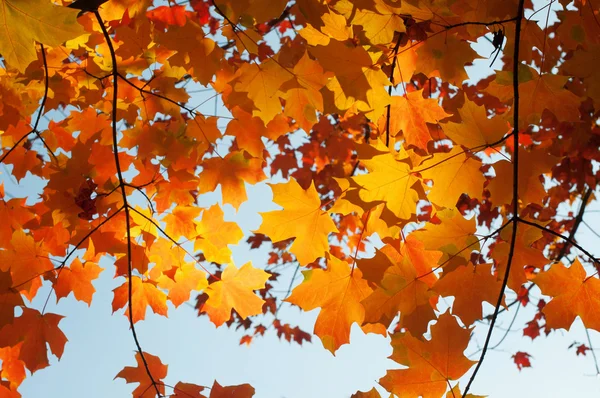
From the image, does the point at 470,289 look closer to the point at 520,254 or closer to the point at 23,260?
the point at 520,254

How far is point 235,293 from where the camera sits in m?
2.14

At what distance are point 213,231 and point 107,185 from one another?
1.62 ft

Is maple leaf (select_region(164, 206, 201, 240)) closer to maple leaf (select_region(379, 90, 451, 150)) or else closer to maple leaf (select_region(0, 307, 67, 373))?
maple leaf (select_region(0, 307, 67, 373))

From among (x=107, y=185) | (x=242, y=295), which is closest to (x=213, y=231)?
(x=242, y=295)

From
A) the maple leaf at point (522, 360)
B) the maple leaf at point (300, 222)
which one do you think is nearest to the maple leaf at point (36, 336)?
the maple leaf at point (300, 222)

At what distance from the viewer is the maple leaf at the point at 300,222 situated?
1666 mm

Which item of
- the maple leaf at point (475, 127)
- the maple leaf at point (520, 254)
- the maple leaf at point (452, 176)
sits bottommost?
the maple leaf at point (520, 254)

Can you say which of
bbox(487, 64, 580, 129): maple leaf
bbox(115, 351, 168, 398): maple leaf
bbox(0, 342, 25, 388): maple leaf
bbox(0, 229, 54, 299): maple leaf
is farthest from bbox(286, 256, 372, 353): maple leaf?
bbox(0, 342, 25, 388): maple leaf

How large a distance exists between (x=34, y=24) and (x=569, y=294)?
1691mm

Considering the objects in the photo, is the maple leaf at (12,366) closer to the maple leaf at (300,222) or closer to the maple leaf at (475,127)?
the maple leaf at (300,222)

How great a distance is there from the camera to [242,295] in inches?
84.0

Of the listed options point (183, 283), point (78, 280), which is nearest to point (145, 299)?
point (183, 283)

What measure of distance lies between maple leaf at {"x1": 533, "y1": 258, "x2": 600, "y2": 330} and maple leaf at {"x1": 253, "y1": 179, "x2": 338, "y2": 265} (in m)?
0.71

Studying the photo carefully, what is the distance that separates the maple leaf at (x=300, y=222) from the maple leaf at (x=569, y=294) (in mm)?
709
